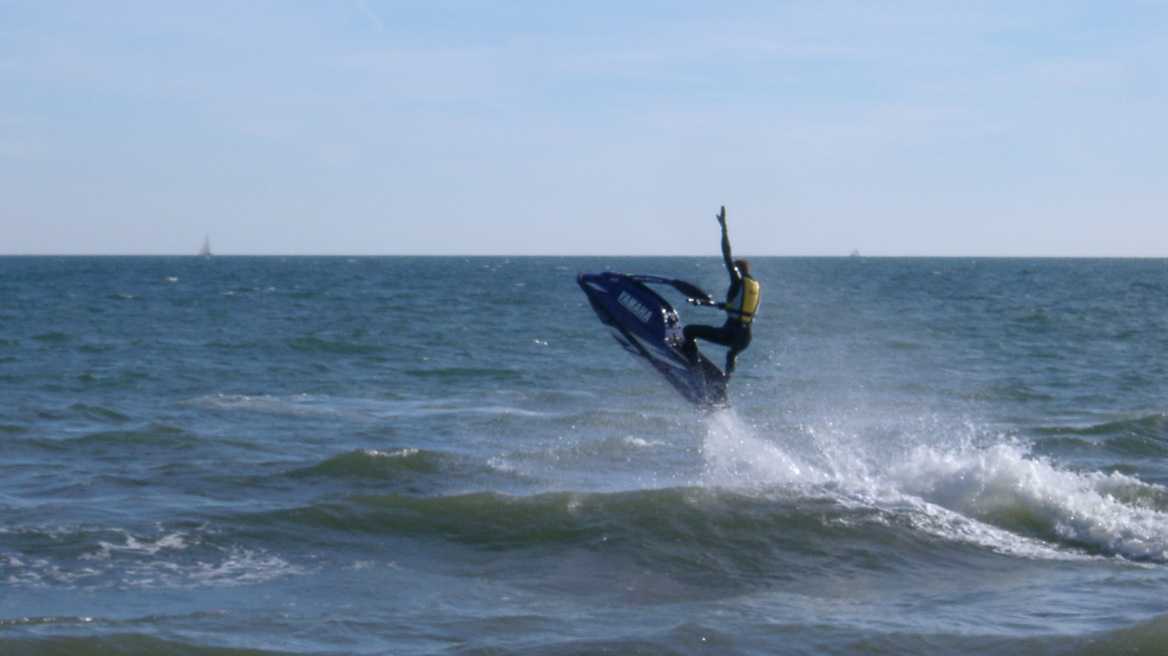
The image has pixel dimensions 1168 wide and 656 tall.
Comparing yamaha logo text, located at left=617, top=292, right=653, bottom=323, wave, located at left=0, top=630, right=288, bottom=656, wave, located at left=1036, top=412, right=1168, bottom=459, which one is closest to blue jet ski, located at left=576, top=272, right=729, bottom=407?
yamaha logo text, located at left=617, top=292, right=653, bottom=323

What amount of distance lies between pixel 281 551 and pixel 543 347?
18201 mm

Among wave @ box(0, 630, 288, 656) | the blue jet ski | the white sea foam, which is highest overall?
the blue jet ski

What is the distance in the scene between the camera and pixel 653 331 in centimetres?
1191

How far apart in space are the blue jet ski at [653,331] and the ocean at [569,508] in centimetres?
45

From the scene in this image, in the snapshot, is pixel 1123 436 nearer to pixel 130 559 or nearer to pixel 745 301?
pixel 745 301

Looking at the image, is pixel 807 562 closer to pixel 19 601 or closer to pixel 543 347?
pixel 19 601

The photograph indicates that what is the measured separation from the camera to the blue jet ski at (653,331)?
38.4 feet

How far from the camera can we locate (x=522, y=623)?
25.4ft

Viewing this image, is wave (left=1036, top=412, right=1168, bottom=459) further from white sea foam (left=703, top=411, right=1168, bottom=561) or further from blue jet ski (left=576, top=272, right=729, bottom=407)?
blue jet ski (left=576, top=272, right=729, bottom=407)

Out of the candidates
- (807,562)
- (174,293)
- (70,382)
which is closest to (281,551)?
(807,562)

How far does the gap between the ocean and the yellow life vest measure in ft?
5.36

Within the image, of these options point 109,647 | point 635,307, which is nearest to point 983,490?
point 635,307

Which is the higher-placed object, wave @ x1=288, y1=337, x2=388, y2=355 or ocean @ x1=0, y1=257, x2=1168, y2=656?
wave @ x1=288, y1=337, x2=388, y2=355

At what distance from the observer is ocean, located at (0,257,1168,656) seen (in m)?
7.69
